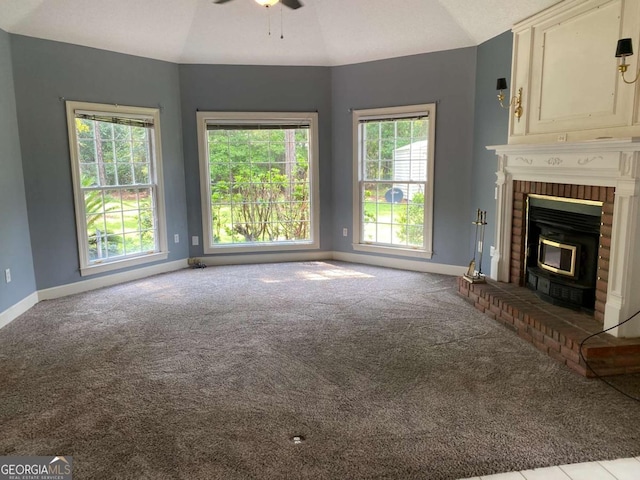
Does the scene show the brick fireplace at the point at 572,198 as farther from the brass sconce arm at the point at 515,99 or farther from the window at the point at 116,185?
the window at the point at 116,185

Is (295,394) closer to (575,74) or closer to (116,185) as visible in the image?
(575,74)

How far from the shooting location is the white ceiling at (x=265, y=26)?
14.3 feet

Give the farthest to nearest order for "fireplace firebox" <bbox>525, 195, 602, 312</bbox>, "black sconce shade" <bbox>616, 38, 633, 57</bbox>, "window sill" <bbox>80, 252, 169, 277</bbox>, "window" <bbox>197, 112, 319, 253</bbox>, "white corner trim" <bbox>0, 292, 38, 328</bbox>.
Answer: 1. "window" <bbox>197, 112, 319, 253</bbox>
2. "window sill" <bbox>80, 252, 169, 277</bbox>
3. "white corner trim" <bbox>0, 292, 38, 328</bbox>
4. "fireplace firebox" <bbox>525, 195, 602, 312</bbox>
5. "black sconce shade" <bbox>616, 38, 633, 57</bbox>

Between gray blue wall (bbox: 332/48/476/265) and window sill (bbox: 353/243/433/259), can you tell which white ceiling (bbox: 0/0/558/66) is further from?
window sill (bbox: 353/243/433/259)

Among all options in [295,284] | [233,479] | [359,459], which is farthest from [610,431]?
[295,284]

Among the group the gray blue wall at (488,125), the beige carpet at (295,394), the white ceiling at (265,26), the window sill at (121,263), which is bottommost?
the beige carpet at (295,394)

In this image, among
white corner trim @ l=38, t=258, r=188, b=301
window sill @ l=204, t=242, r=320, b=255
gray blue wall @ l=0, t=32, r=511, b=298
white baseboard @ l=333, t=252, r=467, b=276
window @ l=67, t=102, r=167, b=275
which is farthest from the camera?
window sill @ l=204, t=242, r=320, b=255

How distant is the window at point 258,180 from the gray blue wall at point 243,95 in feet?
0.32

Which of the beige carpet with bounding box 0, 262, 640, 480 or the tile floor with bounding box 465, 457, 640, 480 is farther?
the beige carpet with bounding box 0, 262, 640, 480

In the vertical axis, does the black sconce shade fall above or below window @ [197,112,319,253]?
above

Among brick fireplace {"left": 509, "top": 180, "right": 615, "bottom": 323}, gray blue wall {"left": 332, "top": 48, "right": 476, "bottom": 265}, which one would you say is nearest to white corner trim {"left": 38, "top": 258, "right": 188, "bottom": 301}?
gray blue wall {"left": 332, "top": 48, "right": 476, "bottom": 265}

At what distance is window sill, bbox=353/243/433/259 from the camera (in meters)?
5.76

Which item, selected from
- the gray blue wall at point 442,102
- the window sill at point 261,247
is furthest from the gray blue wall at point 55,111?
the gray blue wall at point 442,102

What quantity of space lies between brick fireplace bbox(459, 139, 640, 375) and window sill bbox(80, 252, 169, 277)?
3897 millimetres
